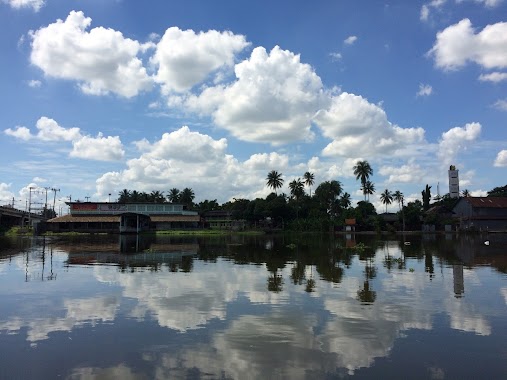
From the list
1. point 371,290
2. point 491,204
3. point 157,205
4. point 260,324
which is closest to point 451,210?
point 491,204

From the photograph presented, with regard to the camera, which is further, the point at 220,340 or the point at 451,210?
the point at 451,210

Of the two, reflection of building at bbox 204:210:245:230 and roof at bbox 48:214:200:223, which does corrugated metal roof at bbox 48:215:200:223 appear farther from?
reflection of building at bbox 204:210:245:230

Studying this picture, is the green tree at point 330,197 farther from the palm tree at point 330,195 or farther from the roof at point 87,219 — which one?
the roof at point 87,219

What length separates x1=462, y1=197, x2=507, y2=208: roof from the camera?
96312mm

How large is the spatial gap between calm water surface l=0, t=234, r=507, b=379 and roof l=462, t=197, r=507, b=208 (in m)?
85.0

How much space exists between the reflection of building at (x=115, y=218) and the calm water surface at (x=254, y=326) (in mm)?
72554

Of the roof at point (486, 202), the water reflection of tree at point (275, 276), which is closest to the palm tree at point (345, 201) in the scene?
the roof at point (486, 202)

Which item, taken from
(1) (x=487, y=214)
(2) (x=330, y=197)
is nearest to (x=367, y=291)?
(1) (x=487, y=214)

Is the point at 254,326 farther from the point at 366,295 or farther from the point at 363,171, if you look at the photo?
the point at 363,171

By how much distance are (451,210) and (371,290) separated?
→ 108 metres

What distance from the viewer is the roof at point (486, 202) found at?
96312 mm

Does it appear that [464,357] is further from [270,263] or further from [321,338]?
[270,263]

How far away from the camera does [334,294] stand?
16094mm

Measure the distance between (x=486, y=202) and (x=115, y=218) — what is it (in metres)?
87.3
